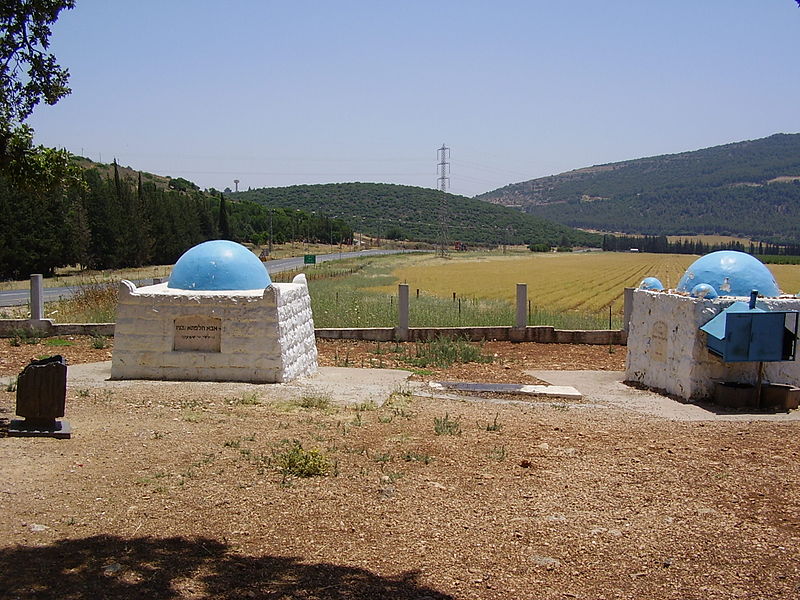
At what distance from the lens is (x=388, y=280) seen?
46.0 m

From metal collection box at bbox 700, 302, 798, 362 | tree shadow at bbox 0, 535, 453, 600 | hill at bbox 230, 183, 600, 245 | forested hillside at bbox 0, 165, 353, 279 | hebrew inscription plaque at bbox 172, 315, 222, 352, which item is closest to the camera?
tree shadow at bbox 0, 535, 453, 600

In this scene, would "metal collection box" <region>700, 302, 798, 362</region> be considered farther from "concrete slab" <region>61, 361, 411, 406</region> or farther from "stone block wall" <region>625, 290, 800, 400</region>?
"concrete slab" <region>61, 361, 411, 406</region>

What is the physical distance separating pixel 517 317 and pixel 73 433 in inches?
543

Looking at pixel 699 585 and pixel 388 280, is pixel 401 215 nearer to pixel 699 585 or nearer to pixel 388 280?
pixel 388 280

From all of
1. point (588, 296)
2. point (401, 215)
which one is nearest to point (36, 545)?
point (588, 296)

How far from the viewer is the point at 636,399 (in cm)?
1377

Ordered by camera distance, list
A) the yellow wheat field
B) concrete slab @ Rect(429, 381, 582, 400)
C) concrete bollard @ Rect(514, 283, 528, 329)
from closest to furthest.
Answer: concrete slab @ Rect(429, 381, 582, 400) → concrete bollard @ Rect(514, 283, 528, 329) → the yellow wheat field

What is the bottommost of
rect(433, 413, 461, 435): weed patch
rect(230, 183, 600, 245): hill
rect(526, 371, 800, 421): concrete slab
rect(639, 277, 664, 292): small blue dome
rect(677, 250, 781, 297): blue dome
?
rect(526, 371, 800, 421): concrete slab

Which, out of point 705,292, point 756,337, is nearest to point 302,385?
point 705,292

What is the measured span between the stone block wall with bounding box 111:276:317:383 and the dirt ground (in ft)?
7.14

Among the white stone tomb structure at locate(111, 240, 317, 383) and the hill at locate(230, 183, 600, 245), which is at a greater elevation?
the hill at locate(230, 183, 600, 245)

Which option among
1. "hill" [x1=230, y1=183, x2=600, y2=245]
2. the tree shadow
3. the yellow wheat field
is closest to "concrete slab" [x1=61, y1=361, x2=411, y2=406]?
the tree shadow

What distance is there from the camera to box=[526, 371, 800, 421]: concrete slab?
39.9 ft

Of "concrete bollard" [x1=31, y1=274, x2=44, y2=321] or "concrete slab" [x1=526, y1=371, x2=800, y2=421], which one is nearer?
"concrete slab" [x1=526, y1=371, x2=800, y2=421]
